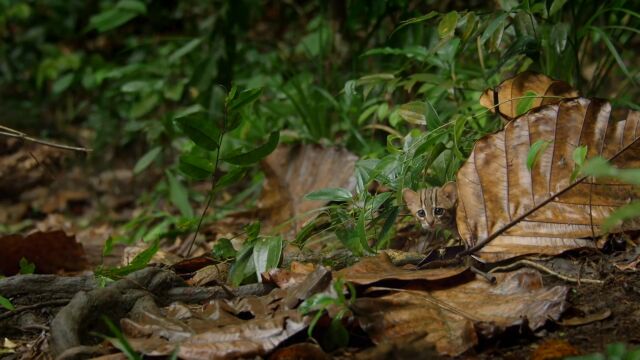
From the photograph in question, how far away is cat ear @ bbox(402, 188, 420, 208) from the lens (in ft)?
7.47

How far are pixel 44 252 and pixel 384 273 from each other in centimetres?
161

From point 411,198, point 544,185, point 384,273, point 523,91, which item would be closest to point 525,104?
point 523,91

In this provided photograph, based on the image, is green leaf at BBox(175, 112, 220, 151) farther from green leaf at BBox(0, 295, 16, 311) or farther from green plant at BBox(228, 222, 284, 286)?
green leaf at BBox(0, 295, 16, 311)

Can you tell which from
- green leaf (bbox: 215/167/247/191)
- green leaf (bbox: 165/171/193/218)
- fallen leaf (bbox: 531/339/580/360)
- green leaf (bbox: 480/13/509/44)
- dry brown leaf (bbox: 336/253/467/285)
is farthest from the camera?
green leaf (bbox: 165/171/193/218)

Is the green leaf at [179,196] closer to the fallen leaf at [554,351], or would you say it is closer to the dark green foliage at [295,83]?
the dark green foliage at [295,83]

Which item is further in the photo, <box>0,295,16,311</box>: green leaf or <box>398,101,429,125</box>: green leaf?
<box>398,101,429,125</box>: green leaf

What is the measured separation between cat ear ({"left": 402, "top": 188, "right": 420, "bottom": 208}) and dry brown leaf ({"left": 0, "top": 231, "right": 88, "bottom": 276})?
1.38 m

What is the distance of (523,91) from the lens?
2.29 m

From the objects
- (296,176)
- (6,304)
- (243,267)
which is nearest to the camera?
(6,304)

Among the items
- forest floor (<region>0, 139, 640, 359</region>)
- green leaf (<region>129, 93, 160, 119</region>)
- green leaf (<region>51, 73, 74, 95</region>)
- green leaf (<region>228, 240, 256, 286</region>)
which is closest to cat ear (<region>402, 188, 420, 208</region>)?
forest floor (<region>0, 139, 640, 359</region>)

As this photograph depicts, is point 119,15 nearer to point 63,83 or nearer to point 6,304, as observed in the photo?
point 63,83

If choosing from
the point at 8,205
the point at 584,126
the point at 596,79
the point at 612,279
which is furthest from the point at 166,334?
the point at 8,205

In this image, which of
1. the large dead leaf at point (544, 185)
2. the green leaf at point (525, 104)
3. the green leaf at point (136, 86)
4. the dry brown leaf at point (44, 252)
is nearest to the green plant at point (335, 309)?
the large dead leaf at point (544, 185)

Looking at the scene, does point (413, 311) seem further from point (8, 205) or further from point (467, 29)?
point (8, 205)
